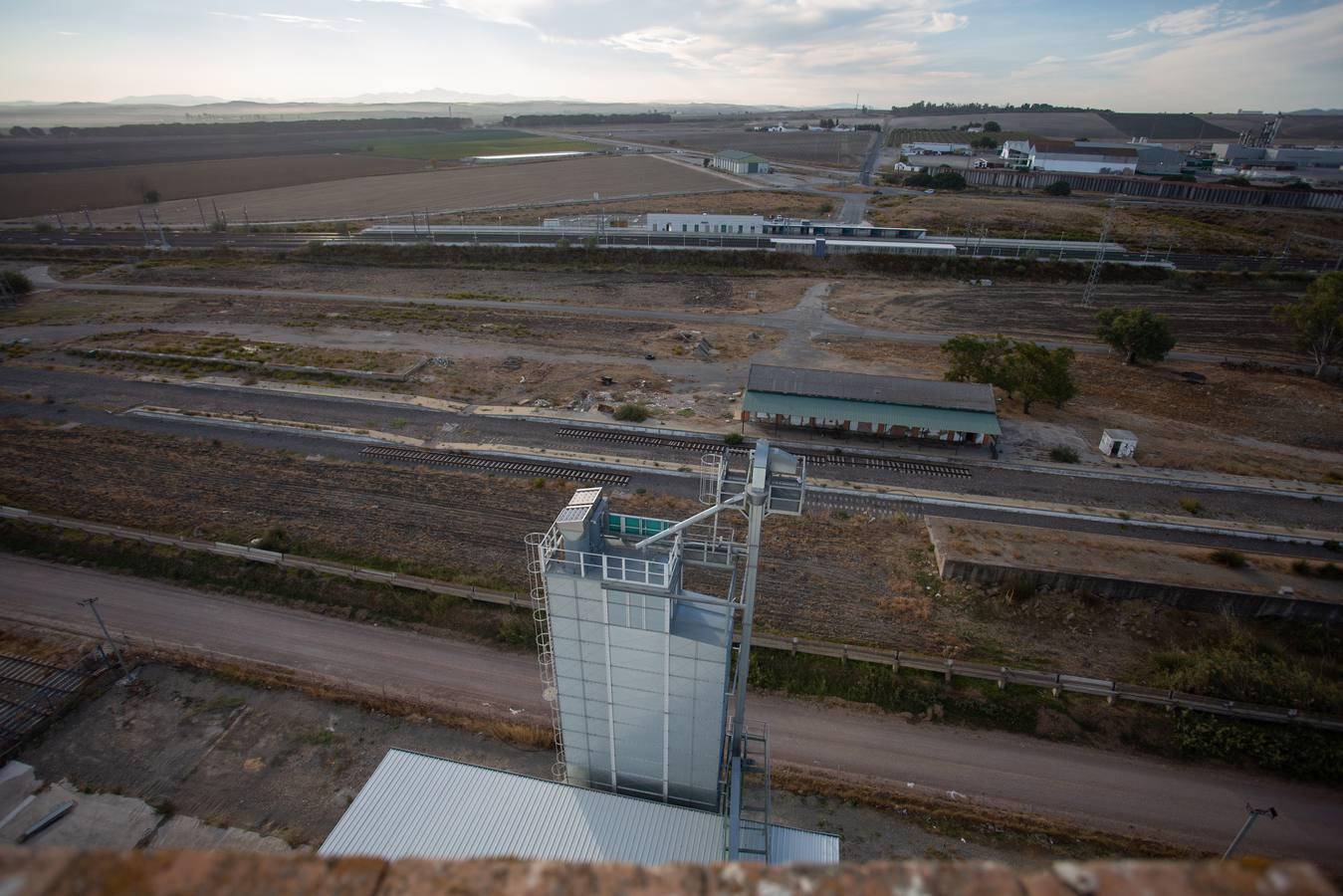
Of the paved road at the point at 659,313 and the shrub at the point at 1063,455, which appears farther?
the paved road at the point at 659,313

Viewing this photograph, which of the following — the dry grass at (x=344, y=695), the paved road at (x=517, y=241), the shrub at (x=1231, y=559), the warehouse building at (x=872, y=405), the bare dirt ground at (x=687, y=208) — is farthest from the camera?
the bare dirt ground at (x=687, y=208)

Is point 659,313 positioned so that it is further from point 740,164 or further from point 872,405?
point 740,164

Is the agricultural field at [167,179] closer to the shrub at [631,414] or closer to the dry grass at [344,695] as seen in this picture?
the shrub at [631,414]

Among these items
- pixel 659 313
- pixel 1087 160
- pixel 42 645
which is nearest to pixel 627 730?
pixel 42 645

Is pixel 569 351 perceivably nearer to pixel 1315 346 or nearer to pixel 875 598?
pixel 875 598

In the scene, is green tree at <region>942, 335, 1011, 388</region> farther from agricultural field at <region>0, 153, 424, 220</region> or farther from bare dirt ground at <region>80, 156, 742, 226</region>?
agricultural field at <region>0, 153, 424, 220</region>

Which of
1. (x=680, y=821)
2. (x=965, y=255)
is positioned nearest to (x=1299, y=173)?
(x=965, y=255)

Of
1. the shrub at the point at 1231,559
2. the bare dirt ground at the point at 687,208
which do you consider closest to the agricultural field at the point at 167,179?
the bare dirt ground at the point at 687,208

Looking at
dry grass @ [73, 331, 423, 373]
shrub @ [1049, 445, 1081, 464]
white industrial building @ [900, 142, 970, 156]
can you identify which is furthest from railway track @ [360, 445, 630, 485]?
white industrial building @ [900, 142, 970, 156]
